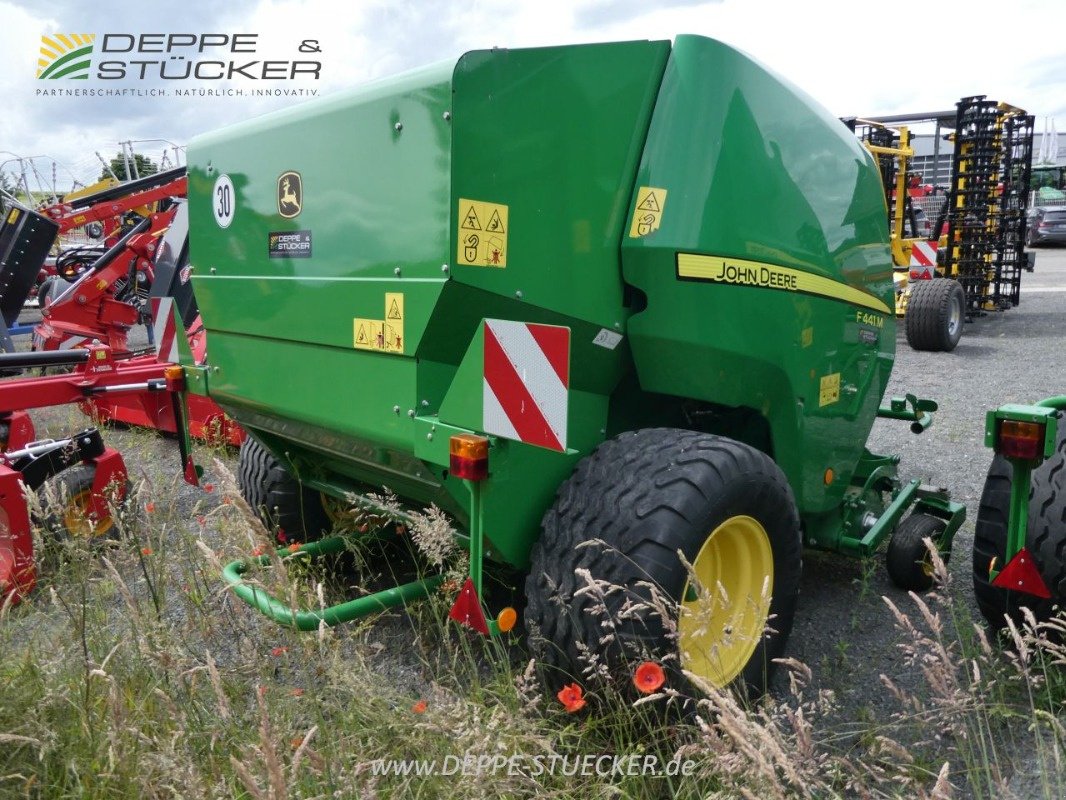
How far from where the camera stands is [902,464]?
5.16 metres

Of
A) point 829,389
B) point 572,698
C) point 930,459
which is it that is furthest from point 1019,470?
point 930,459

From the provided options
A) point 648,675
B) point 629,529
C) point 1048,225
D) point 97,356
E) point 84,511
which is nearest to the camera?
point 648,675

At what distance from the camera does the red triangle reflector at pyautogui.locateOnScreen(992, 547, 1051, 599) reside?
2.42m

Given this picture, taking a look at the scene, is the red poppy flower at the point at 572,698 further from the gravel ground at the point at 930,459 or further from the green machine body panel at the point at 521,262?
the gravel ground at the point at 930,459

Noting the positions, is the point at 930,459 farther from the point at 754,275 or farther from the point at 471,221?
the point at 471,221

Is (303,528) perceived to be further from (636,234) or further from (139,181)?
(139,181)

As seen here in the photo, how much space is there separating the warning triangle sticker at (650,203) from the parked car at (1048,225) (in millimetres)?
23022

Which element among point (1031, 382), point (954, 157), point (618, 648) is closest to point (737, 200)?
point (618, 648)

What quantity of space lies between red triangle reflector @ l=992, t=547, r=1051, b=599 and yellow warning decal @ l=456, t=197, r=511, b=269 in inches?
65.6

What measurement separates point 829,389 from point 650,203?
43.2 inches

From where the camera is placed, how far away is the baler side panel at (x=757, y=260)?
2.44 metres

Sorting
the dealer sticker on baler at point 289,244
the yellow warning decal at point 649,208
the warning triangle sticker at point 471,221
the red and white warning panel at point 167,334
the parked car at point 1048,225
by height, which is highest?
the parked car at point 1048,225

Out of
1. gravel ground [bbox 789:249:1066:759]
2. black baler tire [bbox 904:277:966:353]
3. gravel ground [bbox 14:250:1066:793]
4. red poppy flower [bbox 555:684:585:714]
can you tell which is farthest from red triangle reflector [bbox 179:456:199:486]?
black baler tire [bbox 904:277:966:353]

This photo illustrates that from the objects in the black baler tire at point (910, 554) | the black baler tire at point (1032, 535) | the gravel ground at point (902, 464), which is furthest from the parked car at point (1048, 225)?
the black baler tire at point (1032, 535)
